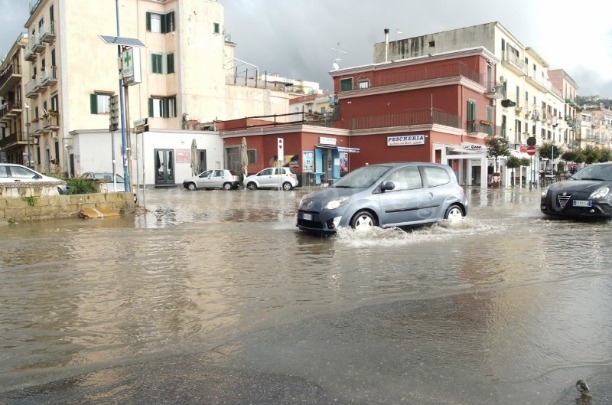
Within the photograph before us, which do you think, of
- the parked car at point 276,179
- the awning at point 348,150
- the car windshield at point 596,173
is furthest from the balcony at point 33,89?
the car windshield at point 596,173

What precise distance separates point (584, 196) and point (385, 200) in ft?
17.5

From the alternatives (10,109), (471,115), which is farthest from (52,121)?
(471,115)

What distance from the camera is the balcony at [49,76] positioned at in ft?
124

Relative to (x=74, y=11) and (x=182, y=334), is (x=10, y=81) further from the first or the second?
(x=182, y=334)

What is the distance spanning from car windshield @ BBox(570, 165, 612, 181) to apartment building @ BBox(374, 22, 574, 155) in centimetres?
2887

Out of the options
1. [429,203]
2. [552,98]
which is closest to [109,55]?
[429,203]

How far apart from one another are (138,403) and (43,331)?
76.5 inches

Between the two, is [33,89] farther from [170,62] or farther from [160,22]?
[160,22]

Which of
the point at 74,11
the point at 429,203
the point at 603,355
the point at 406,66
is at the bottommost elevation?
the point at 603,355

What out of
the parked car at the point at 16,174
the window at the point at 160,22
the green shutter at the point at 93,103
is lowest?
the parked car at the point at 16,174

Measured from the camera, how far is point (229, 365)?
388 cm

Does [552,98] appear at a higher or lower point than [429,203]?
higher

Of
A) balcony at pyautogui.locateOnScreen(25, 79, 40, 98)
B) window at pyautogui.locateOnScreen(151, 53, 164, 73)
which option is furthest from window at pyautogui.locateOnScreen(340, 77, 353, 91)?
balcony at pyautogui.locateOnScreen(25, 79, 40, 98)

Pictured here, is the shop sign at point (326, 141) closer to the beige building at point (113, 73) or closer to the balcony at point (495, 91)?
the beige building at point (113, 73)
